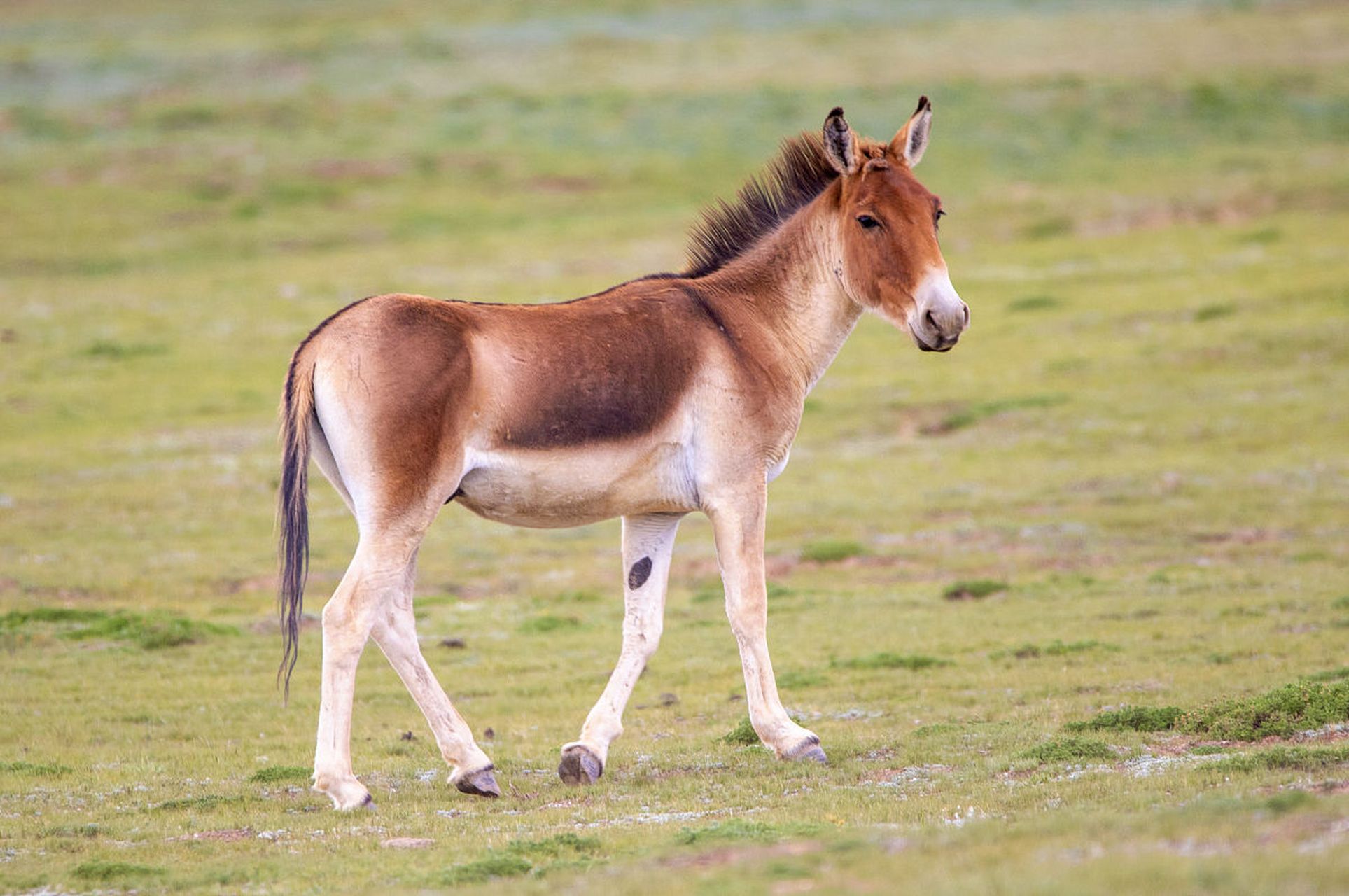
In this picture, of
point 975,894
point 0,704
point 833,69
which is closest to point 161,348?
point 0,704

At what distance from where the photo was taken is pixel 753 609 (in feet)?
33.2

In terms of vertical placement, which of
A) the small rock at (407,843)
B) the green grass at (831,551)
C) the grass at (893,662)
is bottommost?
the grass at (893,662)

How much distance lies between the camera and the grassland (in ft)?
26.3

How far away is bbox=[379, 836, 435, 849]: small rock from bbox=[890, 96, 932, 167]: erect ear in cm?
550

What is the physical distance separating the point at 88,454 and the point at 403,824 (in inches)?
755

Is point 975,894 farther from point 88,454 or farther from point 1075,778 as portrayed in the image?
point 88,454

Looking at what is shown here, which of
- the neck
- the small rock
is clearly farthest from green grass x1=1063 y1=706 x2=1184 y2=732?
the small rock

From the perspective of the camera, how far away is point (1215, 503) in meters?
21.0

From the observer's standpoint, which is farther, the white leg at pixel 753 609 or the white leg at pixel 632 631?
the white leg at pixel 753 609

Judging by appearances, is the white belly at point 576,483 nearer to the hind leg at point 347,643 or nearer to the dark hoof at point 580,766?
the hind leg at point 347,643

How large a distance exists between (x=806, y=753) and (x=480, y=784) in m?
2.11

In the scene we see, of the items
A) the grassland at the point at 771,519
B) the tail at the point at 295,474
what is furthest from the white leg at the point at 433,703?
the tail at the point at 295,474

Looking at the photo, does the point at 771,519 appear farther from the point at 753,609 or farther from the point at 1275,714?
the point at 1275,714

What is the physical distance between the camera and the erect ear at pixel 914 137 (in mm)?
10484
